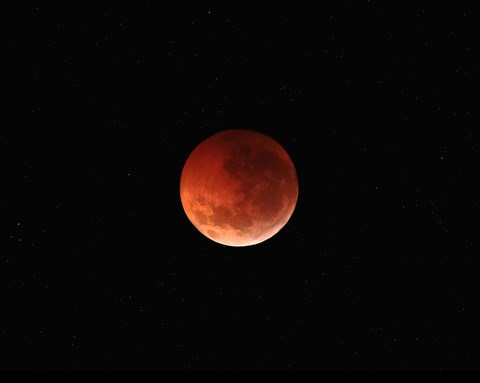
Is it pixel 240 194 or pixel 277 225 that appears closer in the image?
pixel 240 194

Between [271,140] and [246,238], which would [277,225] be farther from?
[271,140]

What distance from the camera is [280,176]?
189 inches

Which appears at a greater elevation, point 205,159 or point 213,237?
point 205,159

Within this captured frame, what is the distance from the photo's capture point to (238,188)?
15.1 feet

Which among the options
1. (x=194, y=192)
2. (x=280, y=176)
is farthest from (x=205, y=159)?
(x=280, y=176)

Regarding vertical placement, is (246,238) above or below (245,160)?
below

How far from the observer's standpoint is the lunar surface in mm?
4629

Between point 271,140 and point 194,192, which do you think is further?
point 271,140

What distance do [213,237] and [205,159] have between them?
2.56 ft

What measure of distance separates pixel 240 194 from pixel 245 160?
13.0 inches

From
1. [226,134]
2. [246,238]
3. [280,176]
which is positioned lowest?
[246,238]

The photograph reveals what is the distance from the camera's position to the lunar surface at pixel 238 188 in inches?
182

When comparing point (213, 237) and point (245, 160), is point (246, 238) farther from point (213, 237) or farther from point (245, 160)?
point (245, 160)

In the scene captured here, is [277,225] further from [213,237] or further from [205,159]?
[205,159]
